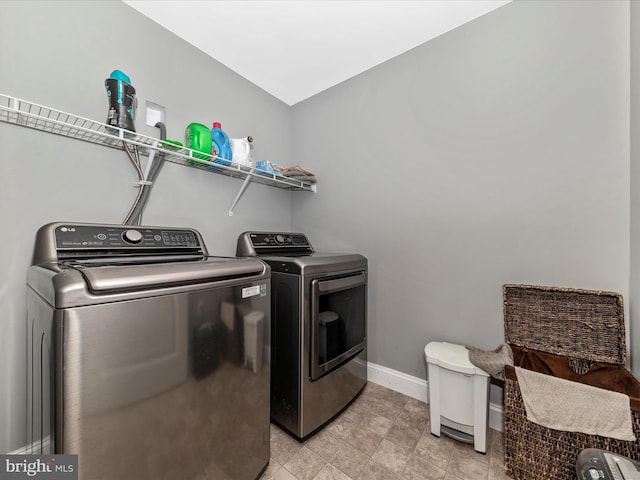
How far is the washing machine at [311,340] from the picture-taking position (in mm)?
1393

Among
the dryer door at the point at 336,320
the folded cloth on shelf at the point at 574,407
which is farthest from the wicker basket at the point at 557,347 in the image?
the dryer door at the point at 336,320

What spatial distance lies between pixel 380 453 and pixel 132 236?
5.57 ft

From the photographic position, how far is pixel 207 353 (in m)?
0.94

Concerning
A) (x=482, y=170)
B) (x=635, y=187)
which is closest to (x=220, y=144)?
(x=482, y=170)

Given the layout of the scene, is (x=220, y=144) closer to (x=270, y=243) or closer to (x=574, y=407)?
(x=270, y=243)

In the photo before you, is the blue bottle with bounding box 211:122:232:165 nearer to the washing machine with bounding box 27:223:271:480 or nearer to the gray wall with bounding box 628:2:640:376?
the washing machine with bounding box 27:223:271:480

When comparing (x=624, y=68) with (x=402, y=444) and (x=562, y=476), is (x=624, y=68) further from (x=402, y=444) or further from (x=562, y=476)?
(x=402, y=444)

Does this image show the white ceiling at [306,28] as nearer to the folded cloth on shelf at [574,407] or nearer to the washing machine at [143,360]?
the washing machine at [143,360]

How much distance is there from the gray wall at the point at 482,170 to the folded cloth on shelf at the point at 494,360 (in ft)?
0.58

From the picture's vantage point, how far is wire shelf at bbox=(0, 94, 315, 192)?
1.11 m

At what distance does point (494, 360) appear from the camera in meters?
1.31

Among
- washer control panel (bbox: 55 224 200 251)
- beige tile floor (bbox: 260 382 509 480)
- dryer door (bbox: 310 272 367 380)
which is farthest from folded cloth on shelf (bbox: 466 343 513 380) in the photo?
washer control panel (bbox: 55 224 200 251)

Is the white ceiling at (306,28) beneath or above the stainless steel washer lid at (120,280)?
above

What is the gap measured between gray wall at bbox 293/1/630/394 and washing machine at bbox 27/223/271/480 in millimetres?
1162
